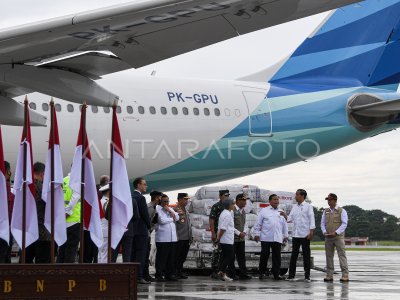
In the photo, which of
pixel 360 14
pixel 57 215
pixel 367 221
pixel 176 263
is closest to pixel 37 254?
pixel 57 215

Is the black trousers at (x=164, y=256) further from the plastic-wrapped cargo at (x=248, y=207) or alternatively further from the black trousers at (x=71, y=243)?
the black trousers at (x=71, y=243)

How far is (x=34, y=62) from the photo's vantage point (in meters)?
11.4

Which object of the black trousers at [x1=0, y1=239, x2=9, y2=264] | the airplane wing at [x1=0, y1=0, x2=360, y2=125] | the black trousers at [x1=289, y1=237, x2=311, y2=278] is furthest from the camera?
the black trousers at [x1=289, y1=237, x2=311, y2=278]

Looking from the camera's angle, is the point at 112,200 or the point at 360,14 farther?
the point at 360,14

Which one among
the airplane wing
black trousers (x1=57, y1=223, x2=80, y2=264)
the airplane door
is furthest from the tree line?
the airplane wing

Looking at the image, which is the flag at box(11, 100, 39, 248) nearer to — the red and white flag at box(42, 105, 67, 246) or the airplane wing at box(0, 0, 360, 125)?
the red and white flag at box(42, 105, 67, 246)

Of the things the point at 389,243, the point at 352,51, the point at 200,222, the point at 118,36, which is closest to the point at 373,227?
the point at 389,243

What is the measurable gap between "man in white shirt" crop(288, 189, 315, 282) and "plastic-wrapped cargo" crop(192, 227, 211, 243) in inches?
→ 75.3

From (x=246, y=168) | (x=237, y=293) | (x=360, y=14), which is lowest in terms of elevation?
(x=237, y=293)

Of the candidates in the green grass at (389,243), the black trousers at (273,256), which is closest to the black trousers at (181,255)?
the black trousers at (273,256)

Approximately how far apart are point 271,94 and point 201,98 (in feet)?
5.97

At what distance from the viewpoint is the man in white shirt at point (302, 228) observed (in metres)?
16.9

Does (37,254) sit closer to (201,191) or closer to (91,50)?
(91,50)

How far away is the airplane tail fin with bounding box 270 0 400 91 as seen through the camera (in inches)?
892
